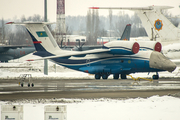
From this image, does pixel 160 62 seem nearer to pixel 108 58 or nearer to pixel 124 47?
pixel 124 47

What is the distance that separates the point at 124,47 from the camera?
91.3 ft

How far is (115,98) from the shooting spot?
15734 millimetres

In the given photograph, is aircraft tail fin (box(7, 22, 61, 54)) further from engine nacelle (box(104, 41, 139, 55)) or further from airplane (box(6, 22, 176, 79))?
engine nacelle (box(104, 41, 139, 55))

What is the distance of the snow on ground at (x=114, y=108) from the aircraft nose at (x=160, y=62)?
1134cm

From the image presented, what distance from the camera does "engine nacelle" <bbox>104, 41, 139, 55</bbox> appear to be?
2759 centimetres

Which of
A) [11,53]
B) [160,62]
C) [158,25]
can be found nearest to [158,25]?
[158,25]

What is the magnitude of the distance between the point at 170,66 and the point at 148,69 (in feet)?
7.60

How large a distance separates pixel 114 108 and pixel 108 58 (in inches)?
652

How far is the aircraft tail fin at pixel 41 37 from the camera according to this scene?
3059cm

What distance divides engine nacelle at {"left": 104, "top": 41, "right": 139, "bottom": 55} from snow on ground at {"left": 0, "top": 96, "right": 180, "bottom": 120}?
1252 centimetres

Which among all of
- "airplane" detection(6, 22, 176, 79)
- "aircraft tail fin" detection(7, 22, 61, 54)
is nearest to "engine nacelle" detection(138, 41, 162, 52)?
"airplane" detection(6, 22, 176, 79)

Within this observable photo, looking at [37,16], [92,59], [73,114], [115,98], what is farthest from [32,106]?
[37,16]

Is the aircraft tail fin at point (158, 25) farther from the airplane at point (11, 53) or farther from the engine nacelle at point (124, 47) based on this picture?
the airplane at point (11, 53)

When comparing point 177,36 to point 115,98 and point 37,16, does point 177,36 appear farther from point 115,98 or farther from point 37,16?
point 37,16
